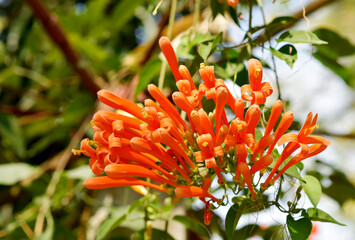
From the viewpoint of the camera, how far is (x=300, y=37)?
69 cm

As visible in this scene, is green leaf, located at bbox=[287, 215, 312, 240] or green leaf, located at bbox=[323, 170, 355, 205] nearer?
green leaf, located at bbox=[287, 215, 312, 240]

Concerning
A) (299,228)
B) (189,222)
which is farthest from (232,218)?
(189,222)

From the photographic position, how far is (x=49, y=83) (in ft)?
5.75

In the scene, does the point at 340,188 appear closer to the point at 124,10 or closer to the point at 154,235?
the point at 154,235

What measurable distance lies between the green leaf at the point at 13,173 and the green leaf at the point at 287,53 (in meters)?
0.92

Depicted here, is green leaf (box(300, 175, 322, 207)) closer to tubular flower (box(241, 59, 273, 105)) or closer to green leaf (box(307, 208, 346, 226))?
green leaf (box(307, 208, 346, 226))

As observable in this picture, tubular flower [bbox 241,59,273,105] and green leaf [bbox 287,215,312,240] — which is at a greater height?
tubular flower [bbox 241,59,273,105]

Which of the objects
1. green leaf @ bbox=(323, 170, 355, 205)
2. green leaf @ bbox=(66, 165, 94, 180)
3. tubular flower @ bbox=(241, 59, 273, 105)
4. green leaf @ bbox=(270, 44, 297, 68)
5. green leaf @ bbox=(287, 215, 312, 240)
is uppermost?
tubular flower @ bbox=(241, 59, 273, 105)

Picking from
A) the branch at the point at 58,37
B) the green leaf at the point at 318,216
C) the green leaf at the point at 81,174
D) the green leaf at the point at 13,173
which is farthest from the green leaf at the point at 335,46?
the green leaf at the point at 13,173

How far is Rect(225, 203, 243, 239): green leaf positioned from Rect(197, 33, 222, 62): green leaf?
24 centimetres

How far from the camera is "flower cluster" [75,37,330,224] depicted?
0.55 meters

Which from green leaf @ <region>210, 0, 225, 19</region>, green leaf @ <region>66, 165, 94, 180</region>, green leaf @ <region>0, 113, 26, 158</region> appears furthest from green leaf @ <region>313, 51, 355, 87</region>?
green leaf @ <region>0, 113, 26, 158</region>

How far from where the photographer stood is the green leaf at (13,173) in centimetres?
130

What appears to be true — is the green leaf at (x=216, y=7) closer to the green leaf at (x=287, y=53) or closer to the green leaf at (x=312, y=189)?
the green leaf at (x=287, y=53)
